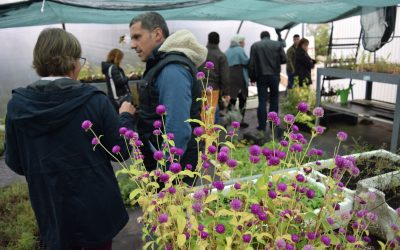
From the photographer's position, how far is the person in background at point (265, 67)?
5834 mm

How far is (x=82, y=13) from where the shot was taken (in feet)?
13.3

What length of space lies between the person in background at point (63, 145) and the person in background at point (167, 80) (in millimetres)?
305

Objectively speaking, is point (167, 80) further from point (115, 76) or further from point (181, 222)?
point (115, 76)

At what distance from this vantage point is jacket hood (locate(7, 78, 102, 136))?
1.44 meters

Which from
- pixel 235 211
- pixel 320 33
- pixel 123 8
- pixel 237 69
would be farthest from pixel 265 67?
pixel 320 33

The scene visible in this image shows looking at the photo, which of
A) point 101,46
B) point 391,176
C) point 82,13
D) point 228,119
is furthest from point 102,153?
point 101,46

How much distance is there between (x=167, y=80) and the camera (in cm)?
175

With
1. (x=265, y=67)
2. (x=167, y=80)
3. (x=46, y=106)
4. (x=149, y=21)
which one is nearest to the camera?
(x=46, y=106)

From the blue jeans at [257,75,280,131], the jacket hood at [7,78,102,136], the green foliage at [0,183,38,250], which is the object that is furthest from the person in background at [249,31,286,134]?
the jacket hood at [7,78,102,136]

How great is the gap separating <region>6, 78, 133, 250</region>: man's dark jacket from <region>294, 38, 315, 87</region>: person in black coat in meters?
6.32

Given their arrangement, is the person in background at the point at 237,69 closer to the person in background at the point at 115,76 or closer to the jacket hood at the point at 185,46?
the person in background at the point at 115,76

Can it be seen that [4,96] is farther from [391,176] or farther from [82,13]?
[391,176]

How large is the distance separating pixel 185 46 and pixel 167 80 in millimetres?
291

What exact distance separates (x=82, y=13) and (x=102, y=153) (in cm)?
307
